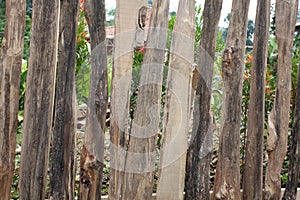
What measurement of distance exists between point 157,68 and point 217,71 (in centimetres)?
161

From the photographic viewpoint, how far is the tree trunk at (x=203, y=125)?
2.17m

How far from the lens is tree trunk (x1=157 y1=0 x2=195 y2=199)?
216cm

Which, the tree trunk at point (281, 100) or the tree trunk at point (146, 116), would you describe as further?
the tree trunk at point (281, 100)

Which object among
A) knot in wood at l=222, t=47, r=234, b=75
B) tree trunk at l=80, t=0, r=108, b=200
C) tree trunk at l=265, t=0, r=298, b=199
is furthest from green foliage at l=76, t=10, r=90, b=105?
tree trunk at l=265, t=0, r=298, b=199

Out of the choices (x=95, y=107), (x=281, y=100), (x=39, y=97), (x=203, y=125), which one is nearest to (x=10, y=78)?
(x=39, y=97)

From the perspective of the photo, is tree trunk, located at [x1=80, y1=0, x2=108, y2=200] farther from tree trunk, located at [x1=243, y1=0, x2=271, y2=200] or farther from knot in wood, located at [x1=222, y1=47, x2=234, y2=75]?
tree trunk, located at [x1=243, y1=0, x2=271, y2=200]

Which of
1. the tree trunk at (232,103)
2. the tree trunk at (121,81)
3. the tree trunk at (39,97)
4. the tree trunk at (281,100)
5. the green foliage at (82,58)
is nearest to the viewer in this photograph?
the tree trunk at (39,97)

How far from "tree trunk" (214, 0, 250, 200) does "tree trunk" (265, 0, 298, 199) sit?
24cm

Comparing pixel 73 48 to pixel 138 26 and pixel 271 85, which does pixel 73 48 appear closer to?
pixel 138 26

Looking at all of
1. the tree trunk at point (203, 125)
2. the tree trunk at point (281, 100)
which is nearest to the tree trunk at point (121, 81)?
the tree trunk at point (203, 125)

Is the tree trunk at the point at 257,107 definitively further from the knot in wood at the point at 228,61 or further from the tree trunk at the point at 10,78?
the tree trunk at the point at 10,78

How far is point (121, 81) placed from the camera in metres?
2.07

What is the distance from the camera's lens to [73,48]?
6.63 ft

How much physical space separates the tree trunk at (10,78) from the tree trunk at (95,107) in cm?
28
